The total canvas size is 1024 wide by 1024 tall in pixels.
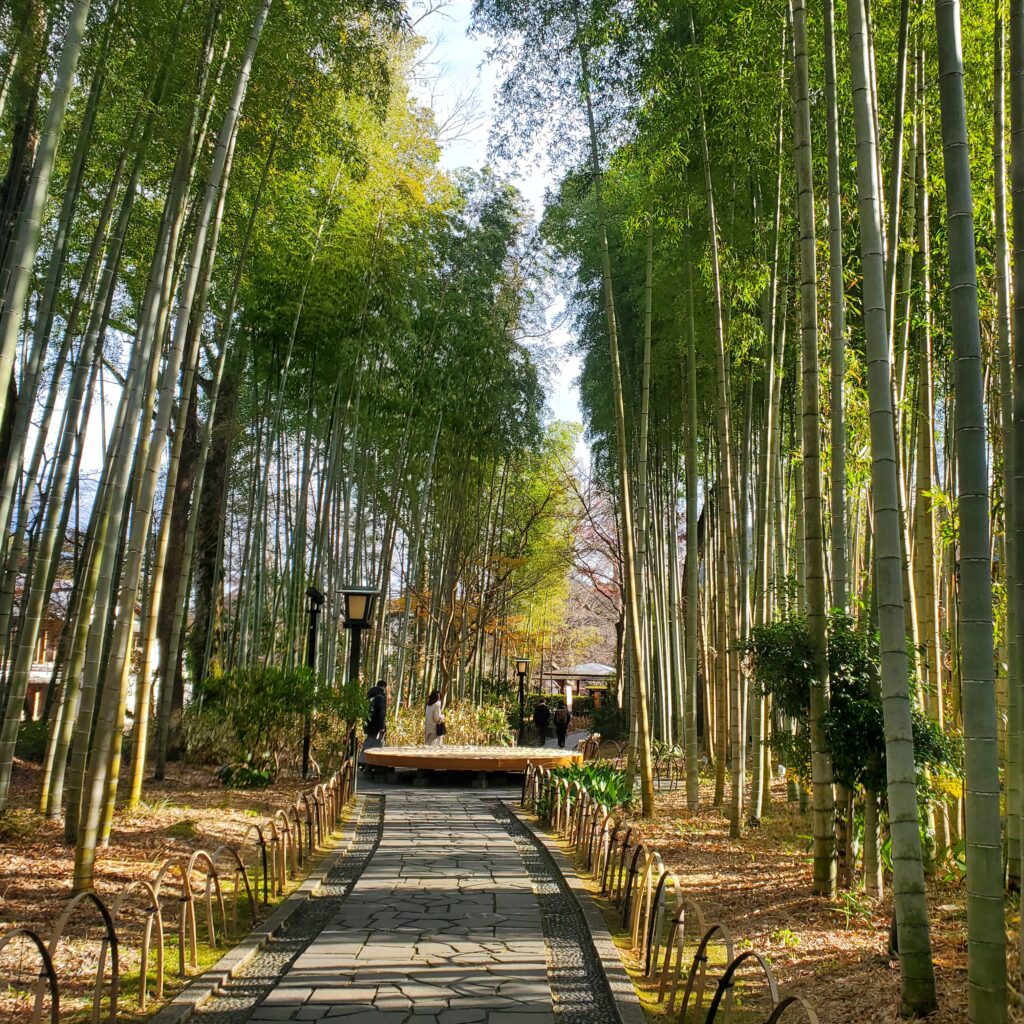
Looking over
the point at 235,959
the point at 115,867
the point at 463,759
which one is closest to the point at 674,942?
the point at 235,959

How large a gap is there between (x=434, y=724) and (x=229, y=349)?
534 cm

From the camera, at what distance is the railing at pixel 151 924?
2664mm

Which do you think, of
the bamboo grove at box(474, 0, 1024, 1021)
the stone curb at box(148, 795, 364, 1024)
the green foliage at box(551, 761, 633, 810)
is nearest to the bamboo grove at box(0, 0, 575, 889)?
the stone curb at box(148, 795, 364, 1024)

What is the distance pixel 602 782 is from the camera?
7.54m

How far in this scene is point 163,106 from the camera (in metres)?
5.54

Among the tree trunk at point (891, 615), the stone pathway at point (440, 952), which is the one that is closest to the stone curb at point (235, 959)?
the stone pathway at point (440, 952)

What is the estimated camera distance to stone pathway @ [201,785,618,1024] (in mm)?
3129

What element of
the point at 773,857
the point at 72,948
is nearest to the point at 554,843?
the point at 773,857

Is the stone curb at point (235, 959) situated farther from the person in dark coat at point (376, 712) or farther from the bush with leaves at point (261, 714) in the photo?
the person in dark coat at point (376, 712)

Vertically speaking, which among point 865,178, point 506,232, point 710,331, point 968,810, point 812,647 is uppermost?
point 506,232

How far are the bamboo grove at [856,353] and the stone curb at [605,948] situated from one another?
0.94m

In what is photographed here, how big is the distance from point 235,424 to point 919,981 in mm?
9470

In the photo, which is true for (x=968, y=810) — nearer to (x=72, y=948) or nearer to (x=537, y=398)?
(x=72, y=948)

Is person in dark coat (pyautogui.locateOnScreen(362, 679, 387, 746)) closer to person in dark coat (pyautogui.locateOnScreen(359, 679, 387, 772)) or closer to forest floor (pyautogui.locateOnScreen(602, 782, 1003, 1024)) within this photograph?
person in dark coat (pyautogui.locateOnScreen(359, 679, 387, 772))
